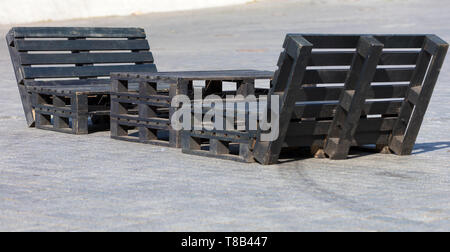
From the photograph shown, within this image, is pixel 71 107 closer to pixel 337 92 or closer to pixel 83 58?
pixel 83 58

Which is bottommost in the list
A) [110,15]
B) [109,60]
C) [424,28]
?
[110,15]

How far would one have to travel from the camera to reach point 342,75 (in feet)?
22.4

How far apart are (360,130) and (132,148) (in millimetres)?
2327

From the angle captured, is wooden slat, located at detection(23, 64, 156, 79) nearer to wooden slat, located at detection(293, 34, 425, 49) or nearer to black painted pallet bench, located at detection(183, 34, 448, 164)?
black painted pallet bench, located at detection(183, 34, 448, 164)

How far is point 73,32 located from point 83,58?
0.39 m

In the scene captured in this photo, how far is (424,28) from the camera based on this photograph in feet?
86.6

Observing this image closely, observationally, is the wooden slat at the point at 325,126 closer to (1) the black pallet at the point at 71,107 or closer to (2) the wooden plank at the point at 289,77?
(2) the wooden plank at the point at 289,77

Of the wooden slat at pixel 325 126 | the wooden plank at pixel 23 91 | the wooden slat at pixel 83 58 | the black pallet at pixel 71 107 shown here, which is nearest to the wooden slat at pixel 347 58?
the wooden slat at pixel 325 126

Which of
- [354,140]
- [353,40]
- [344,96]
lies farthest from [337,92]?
[354,140]

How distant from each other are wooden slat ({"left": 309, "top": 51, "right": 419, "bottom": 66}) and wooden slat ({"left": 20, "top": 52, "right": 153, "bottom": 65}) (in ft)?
14.9

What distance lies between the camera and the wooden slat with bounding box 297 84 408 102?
6707 mm

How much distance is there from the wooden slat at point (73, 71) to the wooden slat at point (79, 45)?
0.29m
